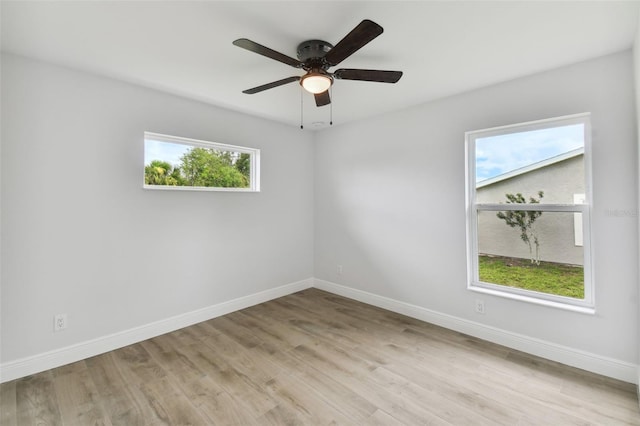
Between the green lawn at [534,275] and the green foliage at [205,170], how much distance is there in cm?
300

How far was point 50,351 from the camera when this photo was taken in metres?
2.31

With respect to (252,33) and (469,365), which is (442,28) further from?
(469,365)

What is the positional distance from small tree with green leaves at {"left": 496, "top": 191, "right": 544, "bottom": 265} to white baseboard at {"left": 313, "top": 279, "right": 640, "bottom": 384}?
0.73 metres

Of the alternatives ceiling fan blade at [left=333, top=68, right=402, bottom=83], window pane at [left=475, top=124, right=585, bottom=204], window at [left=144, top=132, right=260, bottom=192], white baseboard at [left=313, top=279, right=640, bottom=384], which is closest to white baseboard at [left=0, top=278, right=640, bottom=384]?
white baseboard at [left=313, top=279, right=640, bottom=384]

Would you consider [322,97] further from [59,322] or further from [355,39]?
[59,322]

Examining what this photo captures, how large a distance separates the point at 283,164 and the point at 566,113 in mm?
3120

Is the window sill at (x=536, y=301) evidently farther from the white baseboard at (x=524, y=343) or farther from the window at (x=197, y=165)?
the window at (x=197, y=165)

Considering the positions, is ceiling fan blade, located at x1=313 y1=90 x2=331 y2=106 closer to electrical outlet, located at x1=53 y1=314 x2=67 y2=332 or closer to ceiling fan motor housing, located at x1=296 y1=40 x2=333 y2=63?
ceiling fan motor housing, located at x1=296 y1=40 x2=333 y2=63

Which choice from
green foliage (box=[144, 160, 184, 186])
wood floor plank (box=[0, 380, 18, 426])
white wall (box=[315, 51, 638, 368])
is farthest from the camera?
green foliage (box=[144, 160, 184, 186])

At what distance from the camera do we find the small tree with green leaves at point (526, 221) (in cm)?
263

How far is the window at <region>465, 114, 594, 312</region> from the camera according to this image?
2.39 metres

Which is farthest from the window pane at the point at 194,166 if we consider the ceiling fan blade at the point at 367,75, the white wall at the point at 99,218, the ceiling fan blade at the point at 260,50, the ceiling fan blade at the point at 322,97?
the ceiling fan blade at the point at 367,75

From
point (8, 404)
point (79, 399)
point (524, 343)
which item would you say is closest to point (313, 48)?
point (79, 399)

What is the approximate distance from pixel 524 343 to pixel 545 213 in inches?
47.2
